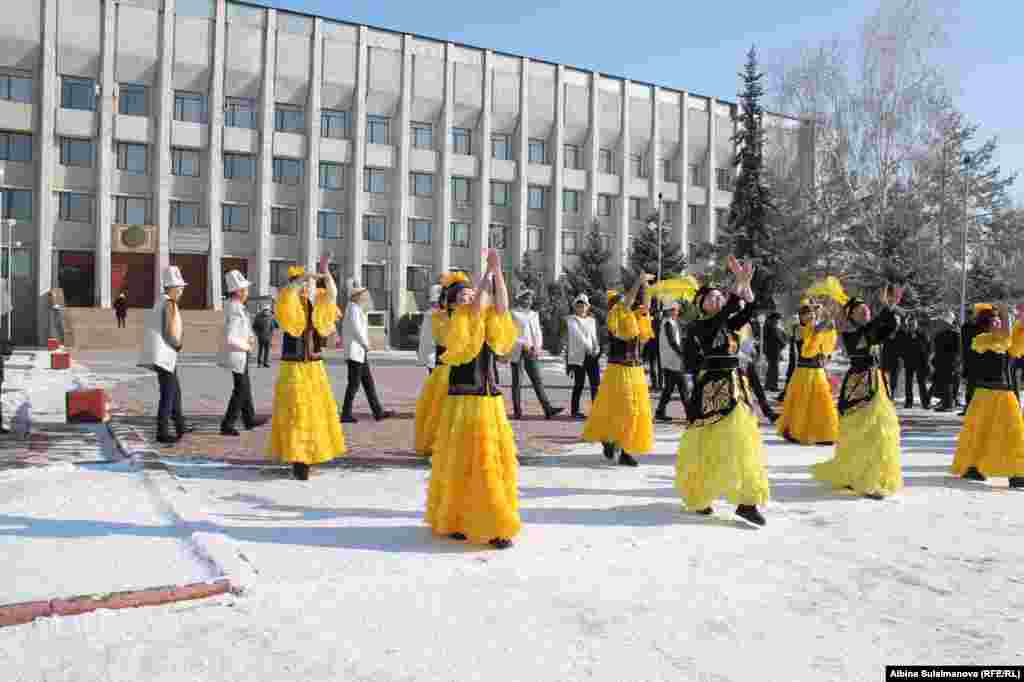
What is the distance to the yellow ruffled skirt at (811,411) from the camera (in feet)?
36.7

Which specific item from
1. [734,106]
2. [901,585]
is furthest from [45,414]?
[734,106]

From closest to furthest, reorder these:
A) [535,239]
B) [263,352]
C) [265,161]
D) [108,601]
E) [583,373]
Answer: [108,601]
[583,373]
[263,352]
[265,161]
[535,239]

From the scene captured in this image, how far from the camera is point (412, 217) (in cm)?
5138

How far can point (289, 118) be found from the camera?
158 ft

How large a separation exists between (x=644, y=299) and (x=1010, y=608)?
545 centimetres

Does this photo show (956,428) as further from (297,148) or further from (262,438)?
(297,148)

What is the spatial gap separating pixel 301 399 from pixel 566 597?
3.88 m

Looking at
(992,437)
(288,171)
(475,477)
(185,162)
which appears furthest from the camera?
(288,171)

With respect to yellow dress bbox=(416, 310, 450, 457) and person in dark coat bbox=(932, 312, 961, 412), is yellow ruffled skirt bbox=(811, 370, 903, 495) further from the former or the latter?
person in dark coat bbox=(932, 312, 961, 412)

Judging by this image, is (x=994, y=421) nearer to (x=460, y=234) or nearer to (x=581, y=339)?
(x=581, y=339)

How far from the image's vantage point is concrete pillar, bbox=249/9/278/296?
153 feet

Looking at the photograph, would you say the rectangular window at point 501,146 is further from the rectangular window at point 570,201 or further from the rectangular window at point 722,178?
the rectangular window at point 722,178

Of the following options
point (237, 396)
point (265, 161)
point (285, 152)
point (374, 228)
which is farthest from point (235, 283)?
point (374, 228)

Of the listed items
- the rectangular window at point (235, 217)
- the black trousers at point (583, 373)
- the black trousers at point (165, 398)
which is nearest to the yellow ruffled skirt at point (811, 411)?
the black trousers at point (583, 373)
